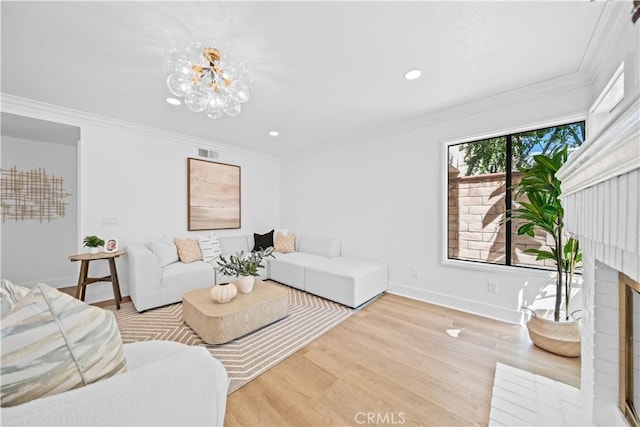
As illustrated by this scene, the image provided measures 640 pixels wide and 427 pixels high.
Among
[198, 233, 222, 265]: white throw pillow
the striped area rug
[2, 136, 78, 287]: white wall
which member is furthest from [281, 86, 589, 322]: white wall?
[2, 136, 78, 287]: white wall

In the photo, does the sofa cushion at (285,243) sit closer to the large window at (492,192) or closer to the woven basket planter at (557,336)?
the large window at (492,192)

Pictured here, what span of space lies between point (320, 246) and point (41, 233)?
166 inches

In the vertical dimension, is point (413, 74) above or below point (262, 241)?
above

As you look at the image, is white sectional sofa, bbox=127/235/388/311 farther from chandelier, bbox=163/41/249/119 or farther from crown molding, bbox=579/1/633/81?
crown molding, bbox=579/1/633/81

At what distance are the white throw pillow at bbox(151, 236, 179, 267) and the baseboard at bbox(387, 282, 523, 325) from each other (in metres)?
3.02

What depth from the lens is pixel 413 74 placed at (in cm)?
211

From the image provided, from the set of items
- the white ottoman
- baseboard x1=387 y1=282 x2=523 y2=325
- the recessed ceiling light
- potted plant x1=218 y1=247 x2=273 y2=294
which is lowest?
baseboard x1=387 y1=282 x2=523 y2=325

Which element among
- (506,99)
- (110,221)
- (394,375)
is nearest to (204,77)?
(110,221)

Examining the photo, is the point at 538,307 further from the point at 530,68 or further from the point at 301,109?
the point at 301,109

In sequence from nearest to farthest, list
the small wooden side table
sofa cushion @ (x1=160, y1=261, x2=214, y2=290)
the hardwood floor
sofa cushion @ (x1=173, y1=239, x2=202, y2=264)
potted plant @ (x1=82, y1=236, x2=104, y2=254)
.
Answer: the hardwood floor < the small wooden side table < potted plant @ (x1=82, y1=236, x2=104, y2=254) < sofa cushion @ (x1=160, y1=261, x2=214, y2=290) < sofa cushion @ (x1=173, y1=239, x2=202, y2=264)

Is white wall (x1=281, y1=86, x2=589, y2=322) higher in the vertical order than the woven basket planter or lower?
higher

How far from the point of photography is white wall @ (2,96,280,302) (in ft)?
9.61

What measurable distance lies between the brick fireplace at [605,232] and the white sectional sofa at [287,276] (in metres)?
1.88

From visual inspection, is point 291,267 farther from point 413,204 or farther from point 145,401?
point 145,401
